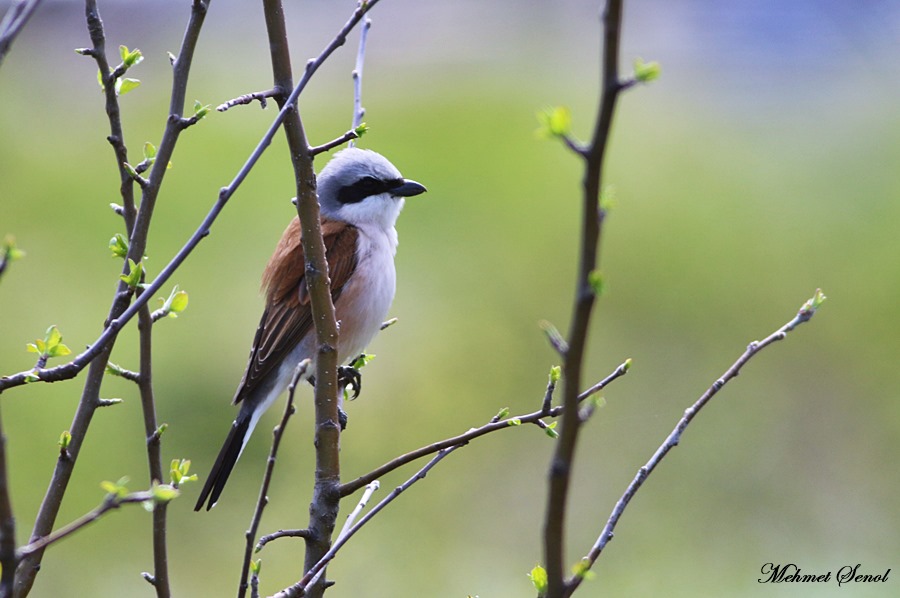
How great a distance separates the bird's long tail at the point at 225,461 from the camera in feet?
11.5

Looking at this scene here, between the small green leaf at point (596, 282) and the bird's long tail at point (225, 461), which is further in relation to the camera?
the bird's long tail at point (225, 461)

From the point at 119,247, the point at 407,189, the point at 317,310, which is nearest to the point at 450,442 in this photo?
the point at 317,310

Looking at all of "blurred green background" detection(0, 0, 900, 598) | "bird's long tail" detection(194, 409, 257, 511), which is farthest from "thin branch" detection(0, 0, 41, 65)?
"blurred green background" detection(0, 0, 900, 598)

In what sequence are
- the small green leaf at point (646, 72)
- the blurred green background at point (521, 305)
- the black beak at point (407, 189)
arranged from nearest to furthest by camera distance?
the small green leaf at point (646, 72), the black beak at point (407, 189), the blurred green background at point (521, 305)

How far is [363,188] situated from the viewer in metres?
4.62

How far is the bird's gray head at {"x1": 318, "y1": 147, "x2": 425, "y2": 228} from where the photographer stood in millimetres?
4551

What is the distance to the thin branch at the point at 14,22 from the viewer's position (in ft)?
5.45

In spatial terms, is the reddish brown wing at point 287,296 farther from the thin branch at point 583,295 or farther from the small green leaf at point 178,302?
the thin branch at point 583,295

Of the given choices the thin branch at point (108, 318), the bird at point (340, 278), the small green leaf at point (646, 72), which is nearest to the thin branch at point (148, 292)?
the thin branch at point (108, 318)

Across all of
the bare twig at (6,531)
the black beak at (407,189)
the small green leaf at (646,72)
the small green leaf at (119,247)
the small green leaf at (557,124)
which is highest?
the black beak at (407,189)

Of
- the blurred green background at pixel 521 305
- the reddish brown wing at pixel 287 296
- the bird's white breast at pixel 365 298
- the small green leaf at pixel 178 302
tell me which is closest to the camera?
the small green leaf at pixel 178 302

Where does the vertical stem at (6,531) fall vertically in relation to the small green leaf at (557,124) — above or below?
below

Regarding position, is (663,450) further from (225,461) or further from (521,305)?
(521,305)

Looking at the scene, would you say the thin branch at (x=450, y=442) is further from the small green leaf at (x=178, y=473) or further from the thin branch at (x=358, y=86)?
the thin branch at (x=358, y=86)
